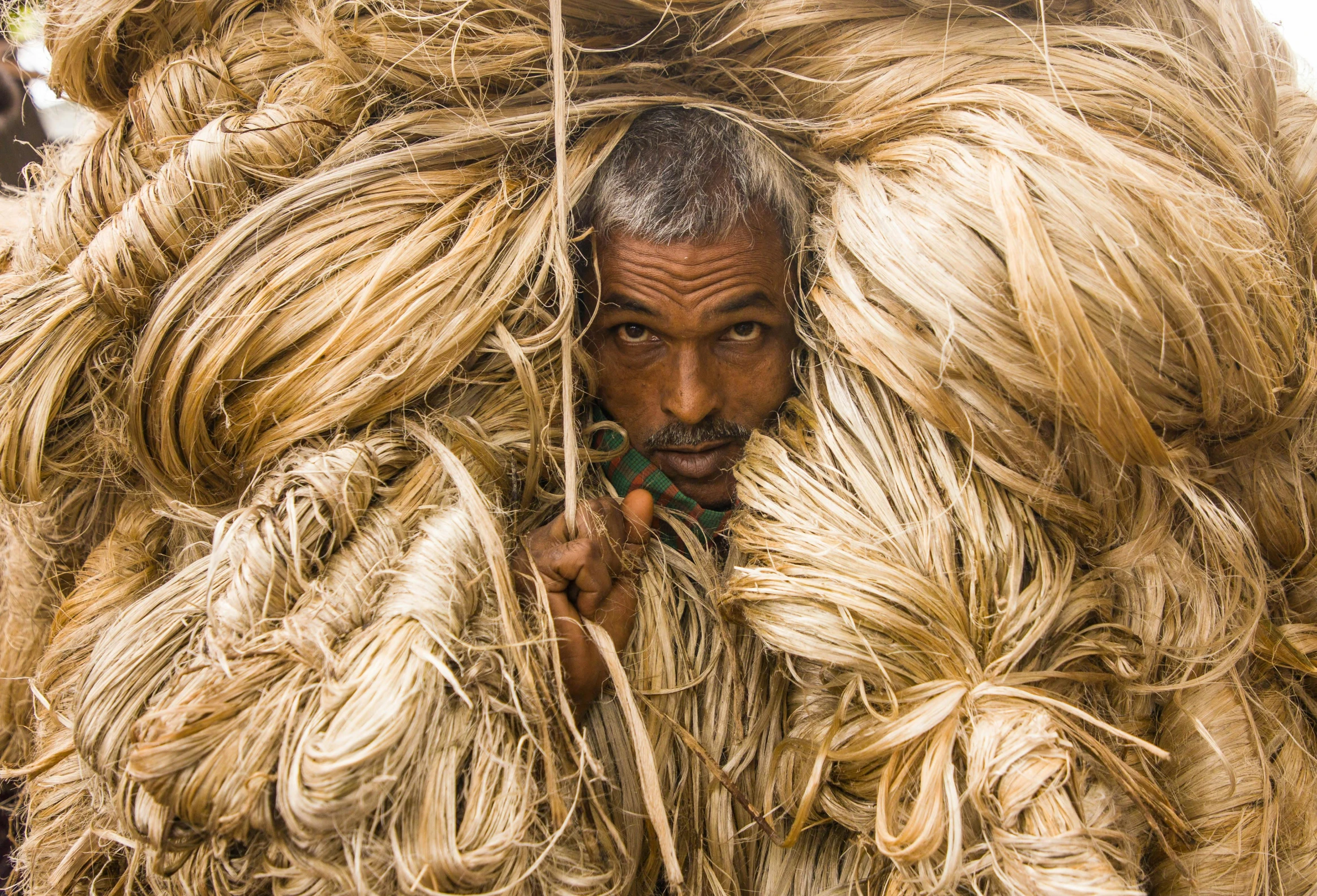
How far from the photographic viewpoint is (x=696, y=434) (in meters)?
1.63

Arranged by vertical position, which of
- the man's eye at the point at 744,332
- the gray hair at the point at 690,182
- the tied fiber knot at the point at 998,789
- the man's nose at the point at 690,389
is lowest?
the tied fiber knot at the point at 998,789

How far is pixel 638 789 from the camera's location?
145 cm

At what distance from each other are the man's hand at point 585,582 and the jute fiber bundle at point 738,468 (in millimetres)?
44

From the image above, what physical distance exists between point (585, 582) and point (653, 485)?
30cm

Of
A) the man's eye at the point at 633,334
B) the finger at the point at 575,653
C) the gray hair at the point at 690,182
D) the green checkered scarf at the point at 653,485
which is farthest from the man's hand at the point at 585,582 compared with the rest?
the gray hair at the point at 690,182

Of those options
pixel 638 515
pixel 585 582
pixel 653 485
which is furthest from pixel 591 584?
pixel 653 485

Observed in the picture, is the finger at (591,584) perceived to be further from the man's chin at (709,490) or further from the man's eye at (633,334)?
the man's eye at (633,334)

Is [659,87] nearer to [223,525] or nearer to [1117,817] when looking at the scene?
[223,525]

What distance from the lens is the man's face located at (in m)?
1.58

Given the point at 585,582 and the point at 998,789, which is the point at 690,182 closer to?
the point at 585,582

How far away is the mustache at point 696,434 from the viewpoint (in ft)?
5.34

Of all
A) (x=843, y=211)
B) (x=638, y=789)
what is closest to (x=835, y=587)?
(x=638, y=789)

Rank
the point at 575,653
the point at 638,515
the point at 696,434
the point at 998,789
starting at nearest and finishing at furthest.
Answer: the point at 998,789, the point at 575,653, the point at 638,515, the point at 696,434

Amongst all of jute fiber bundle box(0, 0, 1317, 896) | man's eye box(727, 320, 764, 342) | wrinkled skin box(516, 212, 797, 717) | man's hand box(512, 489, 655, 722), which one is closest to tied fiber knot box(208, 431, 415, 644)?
jute fiber bundle box(0, 0, 1317, 896)
